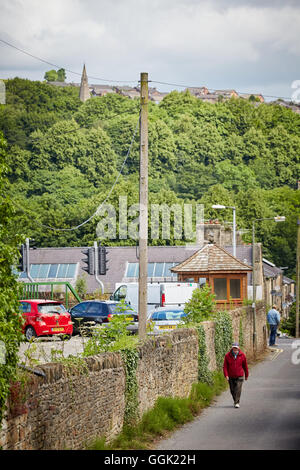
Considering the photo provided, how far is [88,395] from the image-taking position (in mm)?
11938

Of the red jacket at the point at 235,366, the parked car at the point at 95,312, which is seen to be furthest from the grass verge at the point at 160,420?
the parked car at the point at 95,312

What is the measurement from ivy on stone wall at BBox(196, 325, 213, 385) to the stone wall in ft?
5.12

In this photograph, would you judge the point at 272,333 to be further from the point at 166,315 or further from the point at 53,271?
the point at 53,271

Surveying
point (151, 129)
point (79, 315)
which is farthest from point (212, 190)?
point (79, 315)

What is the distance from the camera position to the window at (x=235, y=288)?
3956cm

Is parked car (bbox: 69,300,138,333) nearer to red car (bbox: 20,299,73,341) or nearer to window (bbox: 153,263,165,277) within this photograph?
red car (bbox: 20,299,73,341)

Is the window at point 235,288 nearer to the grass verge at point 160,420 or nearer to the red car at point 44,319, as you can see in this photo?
the red car at point 44,319

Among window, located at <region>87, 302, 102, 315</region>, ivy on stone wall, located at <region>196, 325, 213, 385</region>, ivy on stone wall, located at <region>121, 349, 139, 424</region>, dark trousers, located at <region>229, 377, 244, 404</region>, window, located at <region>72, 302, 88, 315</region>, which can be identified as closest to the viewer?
ivy on stone wall, located at <region>121, 349, 139, 424</region>

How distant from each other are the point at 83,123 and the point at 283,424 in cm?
9621

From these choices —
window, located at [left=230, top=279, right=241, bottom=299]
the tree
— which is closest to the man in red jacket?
the tree

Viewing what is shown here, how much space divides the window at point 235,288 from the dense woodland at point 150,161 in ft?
114

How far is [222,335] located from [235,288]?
575 inches

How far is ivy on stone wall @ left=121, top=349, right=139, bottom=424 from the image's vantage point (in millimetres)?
14133

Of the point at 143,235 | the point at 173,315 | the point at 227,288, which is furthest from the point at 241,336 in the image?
the point at 143,235
